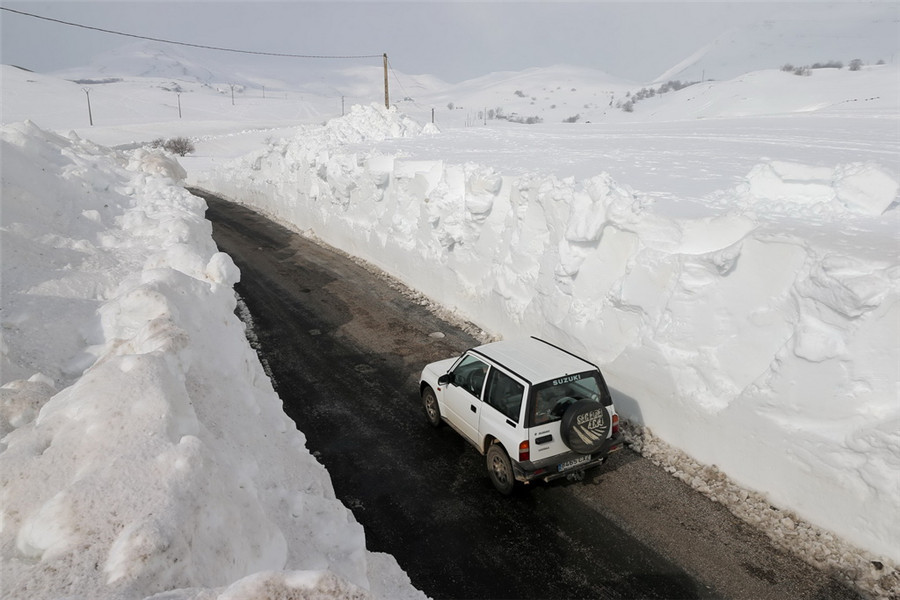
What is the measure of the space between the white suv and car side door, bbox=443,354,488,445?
0.05ft

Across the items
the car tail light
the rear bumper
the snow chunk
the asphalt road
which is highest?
the snow chunk

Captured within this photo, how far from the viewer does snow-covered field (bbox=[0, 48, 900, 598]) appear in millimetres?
3338

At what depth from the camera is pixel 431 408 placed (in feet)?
29.5

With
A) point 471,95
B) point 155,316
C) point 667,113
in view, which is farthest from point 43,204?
point 471,95

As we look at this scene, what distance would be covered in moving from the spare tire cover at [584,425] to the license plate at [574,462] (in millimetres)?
217

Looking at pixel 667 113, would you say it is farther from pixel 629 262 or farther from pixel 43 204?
pixel 43 204

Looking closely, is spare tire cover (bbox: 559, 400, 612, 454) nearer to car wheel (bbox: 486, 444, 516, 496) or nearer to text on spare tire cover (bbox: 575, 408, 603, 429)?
text on spare tire cover (bbox: 575, 408, 603, 429)

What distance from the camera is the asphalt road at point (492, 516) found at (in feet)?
19.5

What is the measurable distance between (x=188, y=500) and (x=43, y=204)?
895 cm

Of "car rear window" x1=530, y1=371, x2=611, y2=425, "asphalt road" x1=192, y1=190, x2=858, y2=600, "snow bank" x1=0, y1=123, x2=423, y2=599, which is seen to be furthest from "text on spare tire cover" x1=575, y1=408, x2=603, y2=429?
"snow bank" x1=0, y1=123, x2=423, y2=599

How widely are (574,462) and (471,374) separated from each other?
202 cm

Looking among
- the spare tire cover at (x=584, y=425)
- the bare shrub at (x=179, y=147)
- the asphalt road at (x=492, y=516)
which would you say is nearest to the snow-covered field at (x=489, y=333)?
the asphalt road at (x=492, y=516)

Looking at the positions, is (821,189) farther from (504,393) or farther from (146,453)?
(146,453)

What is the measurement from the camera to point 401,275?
1631cm
